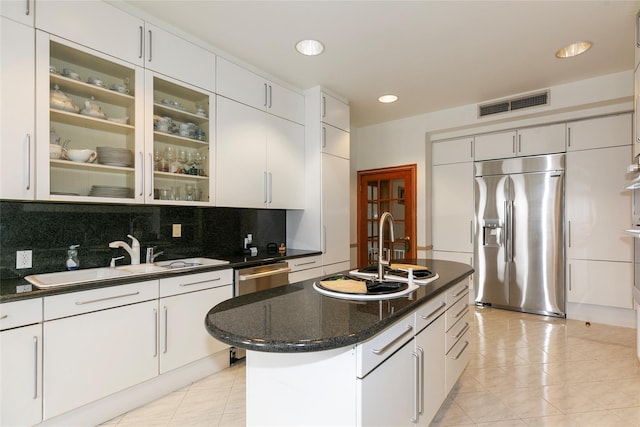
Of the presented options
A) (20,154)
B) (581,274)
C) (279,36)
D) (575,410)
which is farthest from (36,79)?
(581,274)

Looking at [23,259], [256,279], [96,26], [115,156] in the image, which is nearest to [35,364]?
[23,259]

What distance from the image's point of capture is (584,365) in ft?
8.69

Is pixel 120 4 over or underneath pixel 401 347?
over

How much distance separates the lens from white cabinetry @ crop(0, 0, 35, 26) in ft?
5.58

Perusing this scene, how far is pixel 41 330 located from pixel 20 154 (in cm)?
97

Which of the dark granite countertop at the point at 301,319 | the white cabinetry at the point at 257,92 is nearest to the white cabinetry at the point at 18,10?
the white cabinetry at the point at 257,92

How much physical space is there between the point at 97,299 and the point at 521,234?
14.3 feet

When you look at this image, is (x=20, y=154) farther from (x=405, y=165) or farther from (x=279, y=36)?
(x=405, y=165)

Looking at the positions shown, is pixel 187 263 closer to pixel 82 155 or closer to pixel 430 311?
pixel 82 155

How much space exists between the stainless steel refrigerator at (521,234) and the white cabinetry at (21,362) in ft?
14.6

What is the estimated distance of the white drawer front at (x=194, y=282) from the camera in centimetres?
220

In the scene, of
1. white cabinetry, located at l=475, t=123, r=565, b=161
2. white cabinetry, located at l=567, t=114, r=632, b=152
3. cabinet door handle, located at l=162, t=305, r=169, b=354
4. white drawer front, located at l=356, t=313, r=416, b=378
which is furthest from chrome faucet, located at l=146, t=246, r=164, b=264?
white cabinetry, located at l=567, t=114, r=632, b=152

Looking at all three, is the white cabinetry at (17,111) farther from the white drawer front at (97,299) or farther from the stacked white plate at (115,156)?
the white drawer front at (97,299)

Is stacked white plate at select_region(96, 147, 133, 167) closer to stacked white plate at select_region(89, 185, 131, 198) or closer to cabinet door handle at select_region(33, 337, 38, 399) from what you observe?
stacked white plate at select_region(89, 185, 131, 198)
